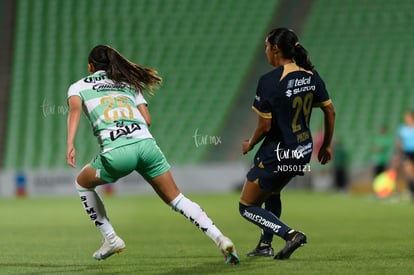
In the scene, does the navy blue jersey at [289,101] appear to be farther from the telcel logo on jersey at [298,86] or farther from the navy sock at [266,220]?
the navy sock at [266,220]

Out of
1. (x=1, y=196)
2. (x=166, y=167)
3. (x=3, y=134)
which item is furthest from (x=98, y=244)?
(x=3, y=134)

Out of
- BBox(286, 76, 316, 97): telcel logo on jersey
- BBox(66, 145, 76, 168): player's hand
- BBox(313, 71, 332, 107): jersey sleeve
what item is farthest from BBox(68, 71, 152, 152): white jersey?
BBox(313, 71, 332, 107): jersey sleeve

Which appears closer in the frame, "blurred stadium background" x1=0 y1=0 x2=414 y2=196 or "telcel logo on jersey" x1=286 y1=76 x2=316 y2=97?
"telcel logo on jersey" x1=286 y1=76 x2=316 y2=97

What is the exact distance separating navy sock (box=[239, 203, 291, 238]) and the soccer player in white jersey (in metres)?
0.49

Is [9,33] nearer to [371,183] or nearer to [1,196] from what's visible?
[1,196]

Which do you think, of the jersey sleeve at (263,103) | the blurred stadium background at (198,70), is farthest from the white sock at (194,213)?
the blurred stadium background at (198,70)

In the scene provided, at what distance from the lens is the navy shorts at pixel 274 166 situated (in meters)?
7.66

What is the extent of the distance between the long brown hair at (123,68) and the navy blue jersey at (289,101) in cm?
92

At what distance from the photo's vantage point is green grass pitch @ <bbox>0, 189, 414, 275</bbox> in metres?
7.45

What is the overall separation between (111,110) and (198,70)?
1946 cm

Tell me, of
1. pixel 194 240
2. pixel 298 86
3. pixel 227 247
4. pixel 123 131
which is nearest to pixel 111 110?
pixel 123 131

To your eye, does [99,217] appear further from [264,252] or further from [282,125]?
[282,125]

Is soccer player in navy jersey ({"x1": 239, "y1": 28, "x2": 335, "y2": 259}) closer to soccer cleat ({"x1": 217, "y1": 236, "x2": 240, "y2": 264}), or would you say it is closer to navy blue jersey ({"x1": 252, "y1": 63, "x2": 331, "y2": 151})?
navy blue jersey ({"x1": 252, "y1": 63, "x2": 331, "y2": 151})

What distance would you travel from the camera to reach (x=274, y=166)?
7.68 meters
